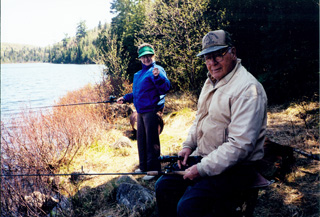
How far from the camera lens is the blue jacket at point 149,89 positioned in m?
3.87

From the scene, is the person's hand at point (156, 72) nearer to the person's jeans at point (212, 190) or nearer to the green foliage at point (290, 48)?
the person's jeans at point (212, 190)

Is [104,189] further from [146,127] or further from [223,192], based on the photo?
[223,192]

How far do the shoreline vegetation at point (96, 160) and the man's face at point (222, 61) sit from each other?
6.08ft

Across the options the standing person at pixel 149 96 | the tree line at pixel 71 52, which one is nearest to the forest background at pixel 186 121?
the standing person at pixel 149 96

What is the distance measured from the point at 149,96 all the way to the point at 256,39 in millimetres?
6927

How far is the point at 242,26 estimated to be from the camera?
9.15 meters

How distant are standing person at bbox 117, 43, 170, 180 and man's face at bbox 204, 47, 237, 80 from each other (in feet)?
5.92

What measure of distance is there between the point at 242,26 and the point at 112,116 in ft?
19.8

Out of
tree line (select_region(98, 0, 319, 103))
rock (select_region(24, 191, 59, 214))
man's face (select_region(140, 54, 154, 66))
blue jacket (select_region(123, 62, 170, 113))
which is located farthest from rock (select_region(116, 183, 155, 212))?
tree line (select_region(98, 0, 319, 103))

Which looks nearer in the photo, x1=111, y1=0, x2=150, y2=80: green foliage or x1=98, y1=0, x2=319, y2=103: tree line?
x1=98, y1=0, x2=319, y2=103: tree line

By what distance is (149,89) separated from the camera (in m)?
3.89

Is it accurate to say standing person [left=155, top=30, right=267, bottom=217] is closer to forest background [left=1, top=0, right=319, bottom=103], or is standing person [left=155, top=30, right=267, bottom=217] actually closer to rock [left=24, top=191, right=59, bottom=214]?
rock [left=24, top=191, right=59, bottom=214]

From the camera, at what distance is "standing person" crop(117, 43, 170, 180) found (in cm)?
387

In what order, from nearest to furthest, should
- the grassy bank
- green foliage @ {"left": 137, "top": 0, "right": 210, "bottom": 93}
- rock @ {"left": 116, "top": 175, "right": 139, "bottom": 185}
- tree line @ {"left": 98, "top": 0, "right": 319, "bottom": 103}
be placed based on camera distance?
1. the grassy bank
2. rock @ {"left": 116, "top": 175, "right": 139, "bottom": 185}
3. tree line @ {"left": 98, "top": 0, "right": 319, "bottom": 103}
4. green foliage @ {"left": 137, "top": 0, "right": 210, "bottom": 93}
